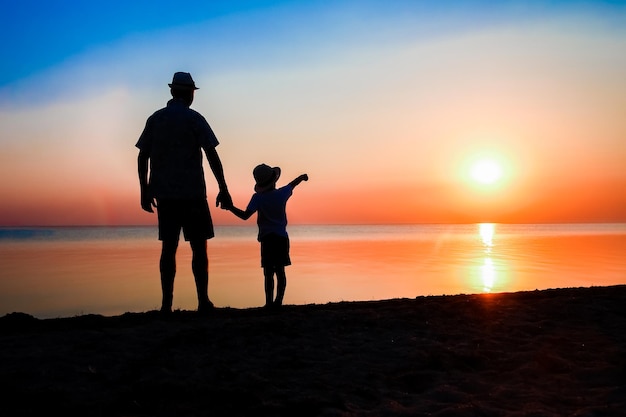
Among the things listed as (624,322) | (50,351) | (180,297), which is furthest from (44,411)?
(180,297)

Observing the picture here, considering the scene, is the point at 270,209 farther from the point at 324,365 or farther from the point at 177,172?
the point at 324,365

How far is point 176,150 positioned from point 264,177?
161cm

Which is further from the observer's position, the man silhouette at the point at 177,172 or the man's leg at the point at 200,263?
the man's leg at the point at 200,263

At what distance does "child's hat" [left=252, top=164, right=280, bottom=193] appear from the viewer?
300 inches

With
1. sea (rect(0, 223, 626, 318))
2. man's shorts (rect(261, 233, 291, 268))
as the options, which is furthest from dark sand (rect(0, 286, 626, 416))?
sea (rect(0, 223, 626, 318))

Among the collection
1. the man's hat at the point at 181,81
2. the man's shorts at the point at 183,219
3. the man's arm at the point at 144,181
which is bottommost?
the man's shorts at the point at 183,219

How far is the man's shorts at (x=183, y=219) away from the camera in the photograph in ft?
20.8

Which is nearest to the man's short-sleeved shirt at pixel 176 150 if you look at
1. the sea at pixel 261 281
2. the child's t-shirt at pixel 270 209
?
the child's t-shirt at pixel 270 209

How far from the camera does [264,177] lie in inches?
300

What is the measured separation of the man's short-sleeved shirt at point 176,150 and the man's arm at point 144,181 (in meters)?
0.12

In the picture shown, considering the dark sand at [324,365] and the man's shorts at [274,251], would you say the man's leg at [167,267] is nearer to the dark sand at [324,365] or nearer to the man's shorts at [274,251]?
the dark sand at [324,365]

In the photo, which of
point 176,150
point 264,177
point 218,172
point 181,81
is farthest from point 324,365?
point 181,81

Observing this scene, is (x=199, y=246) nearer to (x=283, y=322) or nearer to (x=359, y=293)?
(x=283, y=322)

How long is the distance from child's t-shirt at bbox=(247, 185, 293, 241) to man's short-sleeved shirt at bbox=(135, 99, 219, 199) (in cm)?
127
